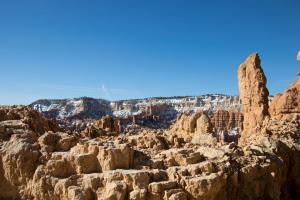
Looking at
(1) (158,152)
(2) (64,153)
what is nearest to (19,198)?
(2) (64,153)

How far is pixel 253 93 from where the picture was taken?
98.9 ft

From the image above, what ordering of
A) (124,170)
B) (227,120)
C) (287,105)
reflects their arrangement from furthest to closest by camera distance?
(227,120) → (287,105) → (124,170)

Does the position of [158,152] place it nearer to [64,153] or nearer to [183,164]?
[183,164]

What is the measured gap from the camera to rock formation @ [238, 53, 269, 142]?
29.8m

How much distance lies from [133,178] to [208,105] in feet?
605

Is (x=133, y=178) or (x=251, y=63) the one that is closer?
(x=133, y=178)

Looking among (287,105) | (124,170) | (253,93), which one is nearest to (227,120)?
(287,105)

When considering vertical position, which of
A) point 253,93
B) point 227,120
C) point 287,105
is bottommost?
point 227,120

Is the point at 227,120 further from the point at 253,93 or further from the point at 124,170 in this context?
the point at 124,170

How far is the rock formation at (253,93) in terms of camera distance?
2977 centimetres

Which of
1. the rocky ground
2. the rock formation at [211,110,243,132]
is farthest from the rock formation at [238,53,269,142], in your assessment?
the rock formation at [211,110,243,132]

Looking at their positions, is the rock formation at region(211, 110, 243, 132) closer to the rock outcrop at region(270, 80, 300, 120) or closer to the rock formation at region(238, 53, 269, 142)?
the rock outcrop at region(270, 80, 300, 120)

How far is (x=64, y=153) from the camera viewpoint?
13.6 metres

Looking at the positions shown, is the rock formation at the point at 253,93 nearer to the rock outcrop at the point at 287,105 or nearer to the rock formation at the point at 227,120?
the rock outcrop at the point at 287,105
